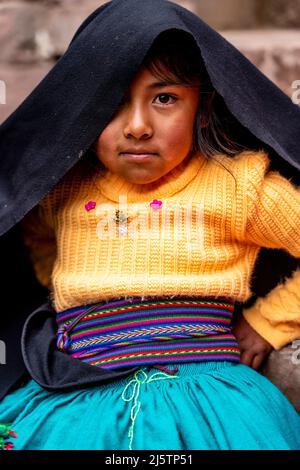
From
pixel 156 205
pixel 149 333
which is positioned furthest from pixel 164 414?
pixel 156 205

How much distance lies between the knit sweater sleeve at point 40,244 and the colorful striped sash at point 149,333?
0.28m

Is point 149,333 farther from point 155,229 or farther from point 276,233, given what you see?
point 276,233

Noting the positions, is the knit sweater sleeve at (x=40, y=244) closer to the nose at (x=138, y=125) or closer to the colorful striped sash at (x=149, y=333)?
the colorful striped sash at (x=149, y=333)

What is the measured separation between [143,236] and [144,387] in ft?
1.10

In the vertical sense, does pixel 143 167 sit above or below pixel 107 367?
above

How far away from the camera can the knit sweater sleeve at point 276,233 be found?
1.55 meters

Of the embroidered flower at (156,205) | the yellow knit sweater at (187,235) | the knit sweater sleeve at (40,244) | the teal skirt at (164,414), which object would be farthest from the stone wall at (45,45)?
the teal skirt at (164,414)

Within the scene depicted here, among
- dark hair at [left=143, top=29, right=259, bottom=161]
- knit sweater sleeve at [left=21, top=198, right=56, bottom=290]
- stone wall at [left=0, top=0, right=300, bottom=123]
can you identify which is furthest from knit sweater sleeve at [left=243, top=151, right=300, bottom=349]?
stone wall at [left=0, top=0, right=300, bottom=123]

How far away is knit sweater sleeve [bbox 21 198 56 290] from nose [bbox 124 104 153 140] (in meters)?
0.41

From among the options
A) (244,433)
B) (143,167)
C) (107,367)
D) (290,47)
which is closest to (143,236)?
(143,167)

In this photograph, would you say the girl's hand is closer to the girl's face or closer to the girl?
the girl

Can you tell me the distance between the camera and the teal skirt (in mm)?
1385

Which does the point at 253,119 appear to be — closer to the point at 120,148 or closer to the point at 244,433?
the point at 120,148

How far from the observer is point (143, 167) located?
1.54m
